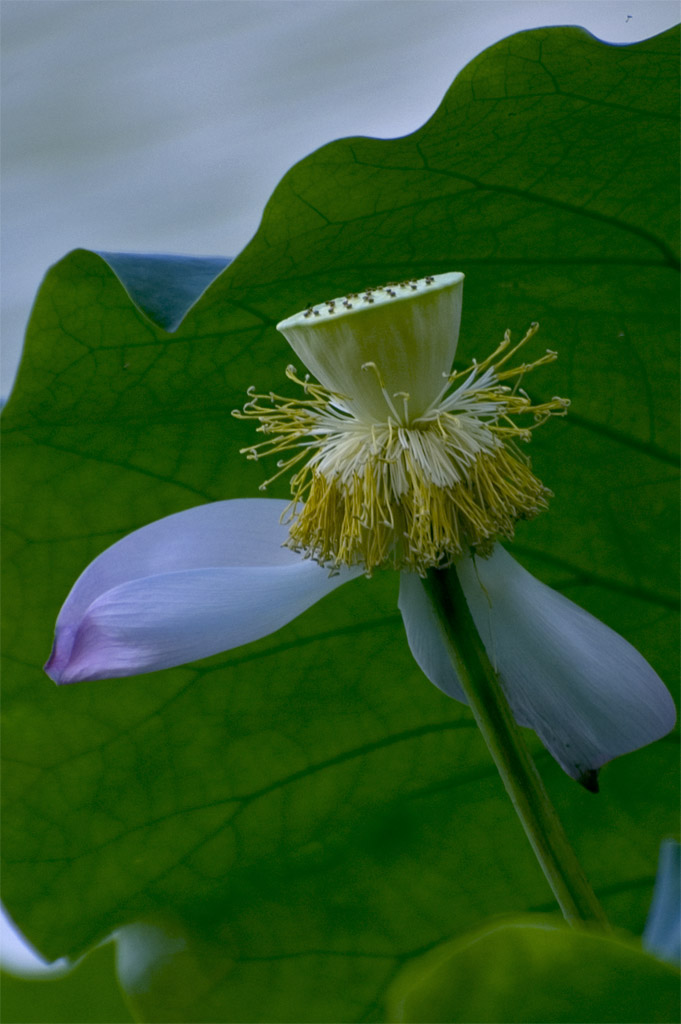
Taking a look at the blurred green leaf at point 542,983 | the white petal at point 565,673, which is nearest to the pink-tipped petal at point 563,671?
the white petal at point 565,673

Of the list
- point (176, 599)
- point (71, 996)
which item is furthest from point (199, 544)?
point (71, 996)

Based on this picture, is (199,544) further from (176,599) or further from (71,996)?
(71,996)

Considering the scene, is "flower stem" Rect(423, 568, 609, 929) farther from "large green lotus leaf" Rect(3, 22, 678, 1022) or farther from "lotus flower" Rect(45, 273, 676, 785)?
"large green lotus leaf" Rect(3, 22, 678, 1022)

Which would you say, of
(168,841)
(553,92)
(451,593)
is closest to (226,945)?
(168,841)

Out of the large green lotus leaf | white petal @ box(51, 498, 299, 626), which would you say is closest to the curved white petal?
white petal @ box(51, 498, 299, 626)

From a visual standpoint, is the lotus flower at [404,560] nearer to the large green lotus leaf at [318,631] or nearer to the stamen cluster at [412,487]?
the stamen cluster at [412,487]
